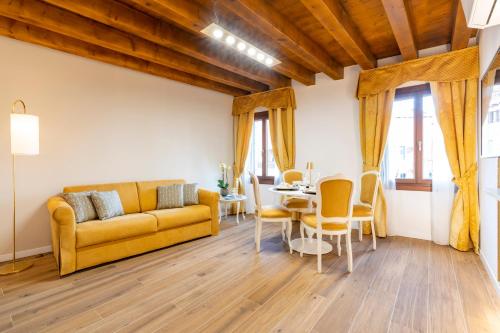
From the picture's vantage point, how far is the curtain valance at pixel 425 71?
2967 millimetres

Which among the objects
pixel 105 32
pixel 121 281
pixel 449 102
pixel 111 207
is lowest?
pixel 121 281

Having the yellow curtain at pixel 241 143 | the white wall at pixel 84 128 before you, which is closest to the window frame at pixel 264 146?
the yellow curtain at pixel 241 143

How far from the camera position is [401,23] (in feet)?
8.15

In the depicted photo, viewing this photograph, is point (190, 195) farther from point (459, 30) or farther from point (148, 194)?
point (459, 30)

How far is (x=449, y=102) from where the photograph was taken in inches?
123

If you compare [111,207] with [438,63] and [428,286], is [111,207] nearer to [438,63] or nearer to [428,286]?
[428,286]

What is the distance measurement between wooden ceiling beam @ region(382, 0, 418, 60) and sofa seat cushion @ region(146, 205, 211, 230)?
317 centimetres

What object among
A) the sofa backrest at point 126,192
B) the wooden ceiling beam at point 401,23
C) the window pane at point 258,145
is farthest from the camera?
the window pane at point 258,145

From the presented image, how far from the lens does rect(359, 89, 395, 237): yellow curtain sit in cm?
359

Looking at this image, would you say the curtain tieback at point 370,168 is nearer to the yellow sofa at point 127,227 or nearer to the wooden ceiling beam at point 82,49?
the yellow sofa at point 127,227

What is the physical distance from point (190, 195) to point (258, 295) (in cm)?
213

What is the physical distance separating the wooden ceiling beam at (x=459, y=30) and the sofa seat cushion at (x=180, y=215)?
3.64 metres

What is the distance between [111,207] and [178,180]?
127 cm

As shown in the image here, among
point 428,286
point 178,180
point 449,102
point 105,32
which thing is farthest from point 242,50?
point 428,286
